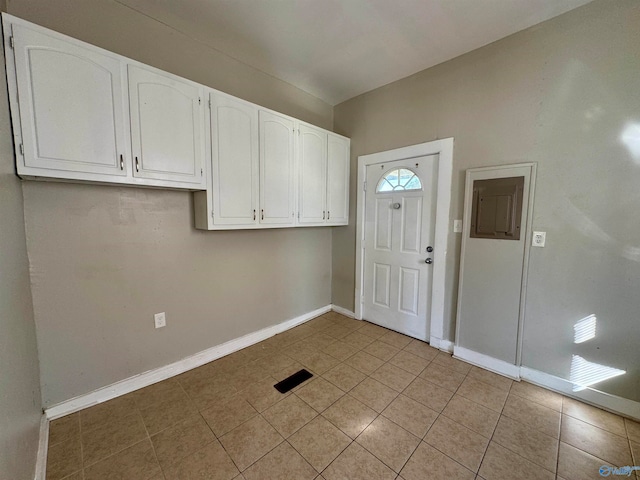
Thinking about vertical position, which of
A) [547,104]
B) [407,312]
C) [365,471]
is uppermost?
[547,104]

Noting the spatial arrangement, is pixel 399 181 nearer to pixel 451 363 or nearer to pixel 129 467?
pixel 451 363

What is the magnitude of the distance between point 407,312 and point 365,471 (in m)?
1.69

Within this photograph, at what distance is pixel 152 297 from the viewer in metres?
1.93

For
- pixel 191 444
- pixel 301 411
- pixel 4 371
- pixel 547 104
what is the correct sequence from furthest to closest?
pixel 547 104 < pixel 301 411 < pixel 191 444 < pixel 4 371

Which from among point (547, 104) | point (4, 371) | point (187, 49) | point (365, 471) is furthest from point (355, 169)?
point (4, 371)

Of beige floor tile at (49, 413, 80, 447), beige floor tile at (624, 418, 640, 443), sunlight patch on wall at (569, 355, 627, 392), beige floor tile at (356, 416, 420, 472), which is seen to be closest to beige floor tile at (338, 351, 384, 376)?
beige floor tile at (356, 416, 420, 472)

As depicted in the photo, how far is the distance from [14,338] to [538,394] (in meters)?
3.21

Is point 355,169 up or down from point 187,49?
down

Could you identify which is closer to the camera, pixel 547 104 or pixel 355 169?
pixel 547 104

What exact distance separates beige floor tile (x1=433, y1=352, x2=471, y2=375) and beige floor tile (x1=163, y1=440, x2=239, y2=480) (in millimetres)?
1848

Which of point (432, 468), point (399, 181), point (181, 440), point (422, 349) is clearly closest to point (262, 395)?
point (181, 440)

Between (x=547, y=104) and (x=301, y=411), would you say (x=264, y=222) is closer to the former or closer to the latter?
(x=301, y=411)

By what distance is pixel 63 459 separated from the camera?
1331 mm

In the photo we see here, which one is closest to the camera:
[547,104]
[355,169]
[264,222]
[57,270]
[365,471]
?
[365,471]
